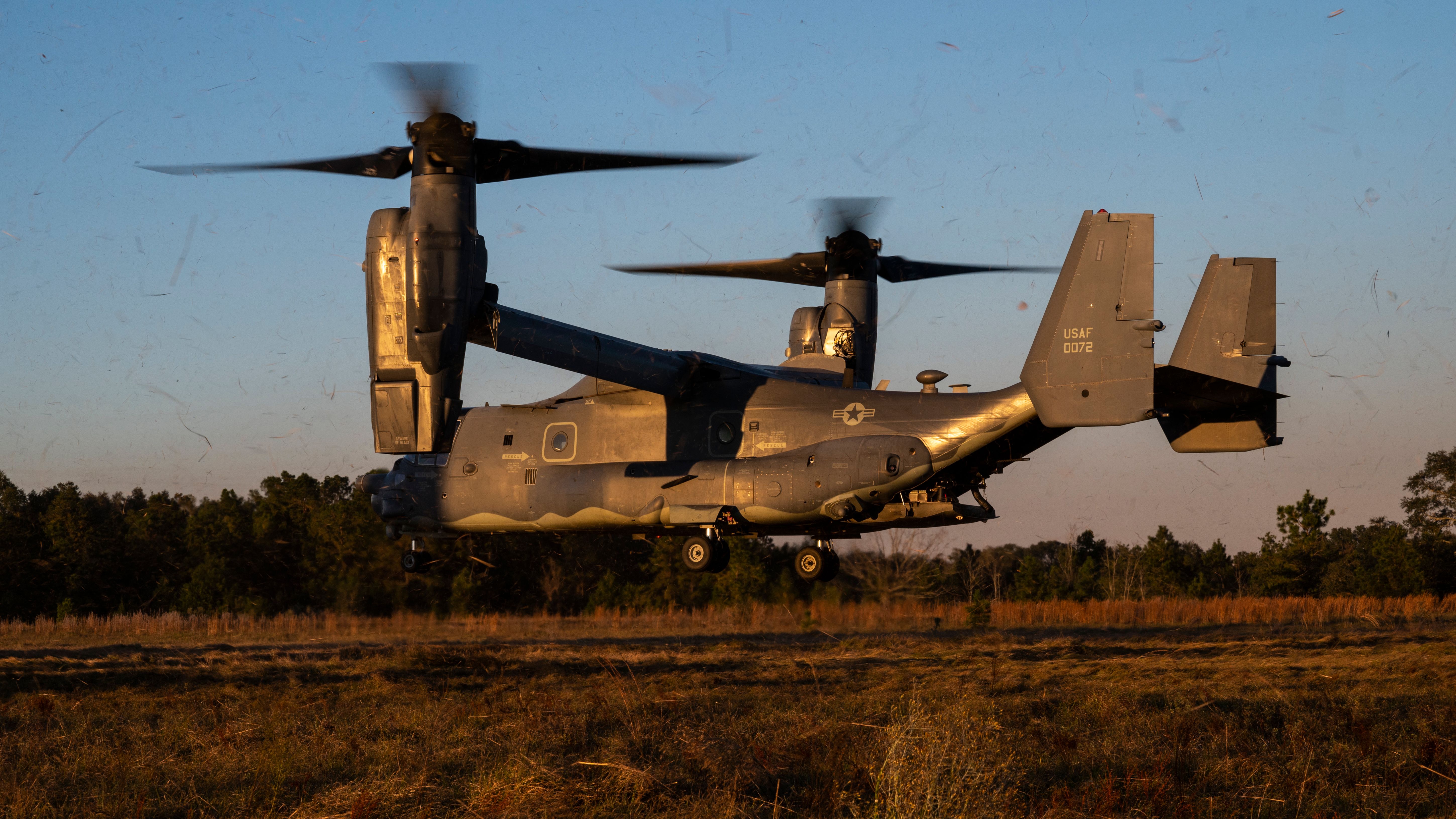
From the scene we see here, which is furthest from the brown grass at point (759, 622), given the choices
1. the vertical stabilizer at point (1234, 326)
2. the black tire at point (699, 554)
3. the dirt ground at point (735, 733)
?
the vertical stabilizer at point (1234, 326)

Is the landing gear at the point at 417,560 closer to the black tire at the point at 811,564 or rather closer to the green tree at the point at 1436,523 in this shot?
the black tire at the point at 811,564

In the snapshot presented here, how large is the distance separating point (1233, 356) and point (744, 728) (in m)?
9.39

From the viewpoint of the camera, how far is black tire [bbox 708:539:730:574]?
20328 mm

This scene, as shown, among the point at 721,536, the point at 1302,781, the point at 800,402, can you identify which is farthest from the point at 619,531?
the point at 1302,781

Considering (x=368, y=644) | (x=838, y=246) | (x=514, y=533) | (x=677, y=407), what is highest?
(x=838, y=246)

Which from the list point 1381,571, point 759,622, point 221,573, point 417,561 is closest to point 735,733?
point 417,561

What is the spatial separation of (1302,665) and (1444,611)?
19371 millimetres

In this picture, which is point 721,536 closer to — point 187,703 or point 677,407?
point 677,407

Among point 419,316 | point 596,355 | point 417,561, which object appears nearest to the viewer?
point 419,316

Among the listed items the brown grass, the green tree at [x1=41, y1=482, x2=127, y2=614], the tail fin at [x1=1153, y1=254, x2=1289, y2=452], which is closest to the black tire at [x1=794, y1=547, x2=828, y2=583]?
→ the tail fin at [x1=1153, y1=254, x2=1289, y2=452]

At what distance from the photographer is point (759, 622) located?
38000 mm

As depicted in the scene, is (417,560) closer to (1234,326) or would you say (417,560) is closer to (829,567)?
(829,567)

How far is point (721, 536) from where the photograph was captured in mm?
20594

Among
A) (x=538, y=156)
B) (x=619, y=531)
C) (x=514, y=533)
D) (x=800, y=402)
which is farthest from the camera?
(x=514, y=533)
